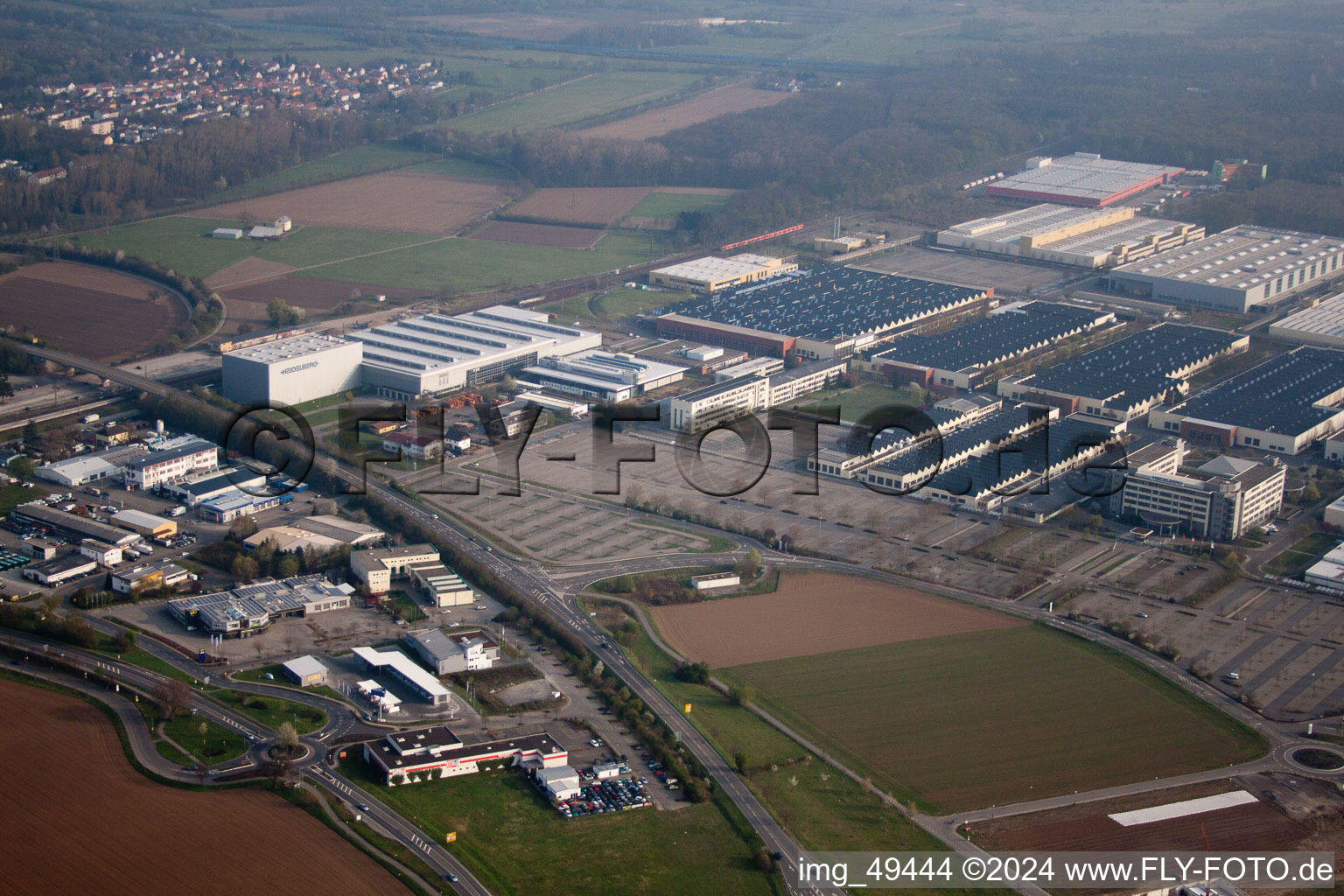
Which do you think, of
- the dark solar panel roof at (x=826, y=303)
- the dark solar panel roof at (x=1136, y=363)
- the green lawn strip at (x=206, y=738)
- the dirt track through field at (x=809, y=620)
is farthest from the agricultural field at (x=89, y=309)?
the dark solar panel roof at (x=1136, y=363)

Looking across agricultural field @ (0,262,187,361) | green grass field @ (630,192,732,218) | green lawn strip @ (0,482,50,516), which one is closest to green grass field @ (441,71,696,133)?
green grass field @ (630,192,732,218)

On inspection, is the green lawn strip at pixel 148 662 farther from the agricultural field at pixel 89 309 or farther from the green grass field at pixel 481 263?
the green grass field at pixel 481 263

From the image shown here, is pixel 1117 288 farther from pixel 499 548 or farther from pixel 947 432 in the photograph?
pixel 499 548

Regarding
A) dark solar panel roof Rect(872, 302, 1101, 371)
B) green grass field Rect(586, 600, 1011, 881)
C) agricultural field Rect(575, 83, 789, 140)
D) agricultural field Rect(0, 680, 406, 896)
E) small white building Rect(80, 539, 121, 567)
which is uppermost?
agricultural field Rect(575, 83, 789, 140)

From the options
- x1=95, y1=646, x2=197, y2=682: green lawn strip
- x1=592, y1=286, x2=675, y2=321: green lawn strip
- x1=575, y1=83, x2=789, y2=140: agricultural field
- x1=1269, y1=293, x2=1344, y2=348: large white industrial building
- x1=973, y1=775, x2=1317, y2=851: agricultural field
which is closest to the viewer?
x1=973, y1=775, x2=1317, y2=851: agricultural field

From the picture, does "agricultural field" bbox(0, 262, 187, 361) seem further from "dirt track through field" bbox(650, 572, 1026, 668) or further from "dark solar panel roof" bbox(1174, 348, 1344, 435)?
"dark solar panel roof" bbox(1174, 348, 1344, 435)

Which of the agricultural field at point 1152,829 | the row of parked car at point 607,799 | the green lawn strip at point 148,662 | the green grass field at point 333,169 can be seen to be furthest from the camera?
the green grass field at point 333,169

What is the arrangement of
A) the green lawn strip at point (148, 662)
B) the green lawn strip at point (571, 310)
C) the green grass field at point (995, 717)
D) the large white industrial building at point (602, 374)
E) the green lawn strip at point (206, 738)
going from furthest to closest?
the green lawn strip at point (571, 310)
the large white industrial building at point (602, 374)
the green lawn strip at point (148, 662)
the green grass field at point (995, 717)
the green lawn strip at point (206, 738)
